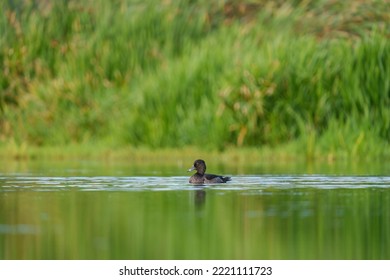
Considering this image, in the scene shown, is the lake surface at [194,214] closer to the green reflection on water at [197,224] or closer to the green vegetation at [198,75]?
the green reflection on water at [197,224]

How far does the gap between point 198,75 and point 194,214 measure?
A: 991 cm

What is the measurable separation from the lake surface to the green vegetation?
3087mm

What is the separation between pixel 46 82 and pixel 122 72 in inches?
54.4

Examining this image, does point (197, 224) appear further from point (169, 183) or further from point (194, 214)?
point (169, 183)

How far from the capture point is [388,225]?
11328 mm

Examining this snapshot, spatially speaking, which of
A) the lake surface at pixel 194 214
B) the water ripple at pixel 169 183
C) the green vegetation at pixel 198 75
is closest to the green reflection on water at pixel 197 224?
the lake surface at pixel 194 214

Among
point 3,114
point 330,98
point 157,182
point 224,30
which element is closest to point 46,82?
point 3,114

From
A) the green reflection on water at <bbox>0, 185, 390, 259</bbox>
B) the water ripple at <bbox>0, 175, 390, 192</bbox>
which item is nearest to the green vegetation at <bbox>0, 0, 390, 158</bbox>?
the water ripple at <bbox>0, 175, 390, 192</bbox>

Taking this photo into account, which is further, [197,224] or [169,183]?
[169,183]

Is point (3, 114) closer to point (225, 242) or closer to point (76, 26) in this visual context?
point (76, 26)

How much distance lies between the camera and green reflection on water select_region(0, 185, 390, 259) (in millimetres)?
9852

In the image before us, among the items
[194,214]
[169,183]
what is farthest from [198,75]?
[194,214]

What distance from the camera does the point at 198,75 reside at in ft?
72.3

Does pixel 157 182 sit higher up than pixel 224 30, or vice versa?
pixel 224 30
